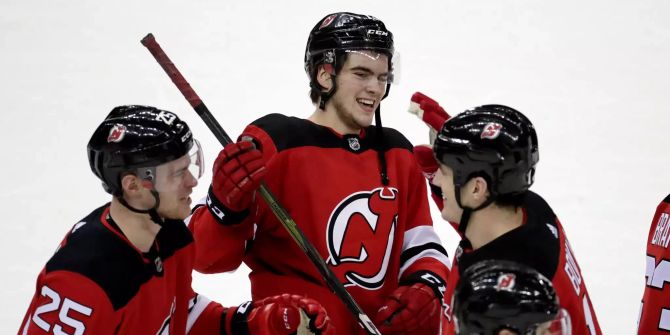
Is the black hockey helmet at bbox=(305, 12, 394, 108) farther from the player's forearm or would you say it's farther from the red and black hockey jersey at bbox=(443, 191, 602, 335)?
the red and black hockey jersey at bbox=(443, 191, 602, 335)

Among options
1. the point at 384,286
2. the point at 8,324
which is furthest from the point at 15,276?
the point at 384,286

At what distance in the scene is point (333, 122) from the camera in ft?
10.5

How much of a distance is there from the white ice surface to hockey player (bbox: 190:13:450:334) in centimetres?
129

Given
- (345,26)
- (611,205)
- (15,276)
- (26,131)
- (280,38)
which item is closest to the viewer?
(345,26)

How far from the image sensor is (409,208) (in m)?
3.26

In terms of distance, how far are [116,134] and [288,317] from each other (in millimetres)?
710

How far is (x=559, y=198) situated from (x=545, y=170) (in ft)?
0.77

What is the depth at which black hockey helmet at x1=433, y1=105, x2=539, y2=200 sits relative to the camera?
246 cm

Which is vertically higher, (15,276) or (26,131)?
(26,131)

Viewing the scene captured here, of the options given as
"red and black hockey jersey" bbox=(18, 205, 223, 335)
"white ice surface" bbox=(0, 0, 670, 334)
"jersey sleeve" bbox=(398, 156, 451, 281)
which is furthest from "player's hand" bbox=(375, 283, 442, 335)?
"white ice surface" bbox=(0, 0, 670, 334)

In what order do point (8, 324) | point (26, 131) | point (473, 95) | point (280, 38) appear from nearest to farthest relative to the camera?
point (8, 324) < point (26, 131) < point (473, 95) < point (280, 38)

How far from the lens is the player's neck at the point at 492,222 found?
254cm

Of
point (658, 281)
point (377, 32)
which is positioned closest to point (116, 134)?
point (377, 32)

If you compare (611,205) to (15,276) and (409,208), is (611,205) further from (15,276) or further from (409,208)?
(15,276)
